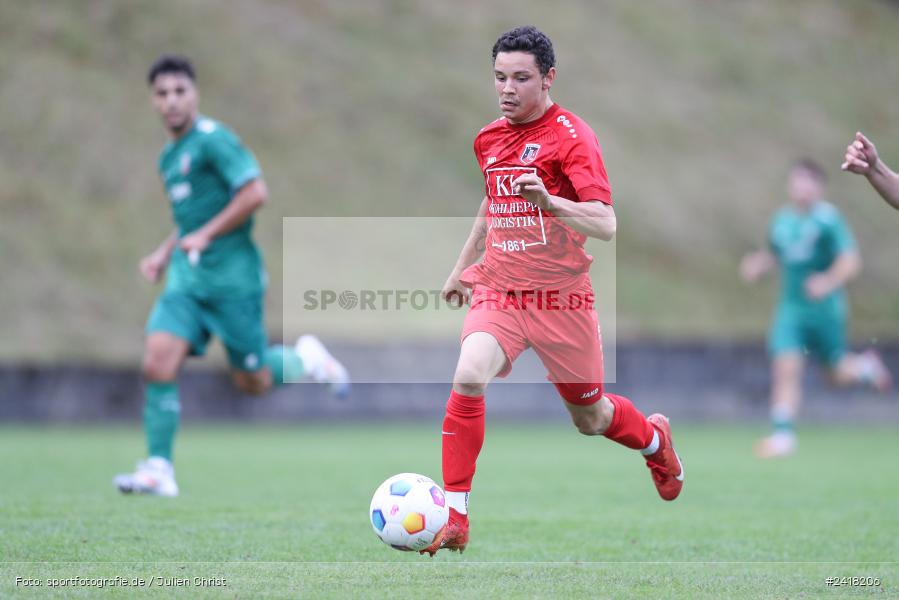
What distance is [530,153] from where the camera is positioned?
522 centimetres

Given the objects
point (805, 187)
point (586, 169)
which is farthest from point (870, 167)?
point (805, 187)

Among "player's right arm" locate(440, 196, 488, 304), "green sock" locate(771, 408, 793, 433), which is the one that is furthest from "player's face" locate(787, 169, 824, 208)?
"player's right arm" locate(440, 196, 488, 304)

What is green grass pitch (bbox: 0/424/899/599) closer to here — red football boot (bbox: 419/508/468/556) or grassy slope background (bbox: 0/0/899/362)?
red football boot (bbox: 419/508/468/556)

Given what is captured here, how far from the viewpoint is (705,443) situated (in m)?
12.3

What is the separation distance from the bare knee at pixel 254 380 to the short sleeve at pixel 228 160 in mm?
1308

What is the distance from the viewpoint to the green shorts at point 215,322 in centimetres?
740

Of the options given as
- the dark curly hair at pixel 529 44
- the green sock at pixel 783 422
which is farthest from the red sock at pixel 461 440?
the green sock at pixel 783 422

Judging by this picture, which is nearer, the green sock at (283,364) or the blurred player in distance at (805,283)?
the green sock at (283,364)

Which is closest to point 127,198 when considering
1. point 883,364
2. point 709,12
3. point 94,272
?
point 94,272

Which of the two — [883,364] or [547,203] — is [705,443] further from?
[547,203]

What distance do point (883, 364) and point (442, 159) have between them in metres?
7.72

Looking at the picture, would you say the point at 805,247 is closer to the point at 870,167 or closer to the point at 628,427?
the point at 628,427

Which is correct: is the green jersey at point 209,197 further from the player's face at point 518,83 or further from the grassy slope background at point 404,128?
the grassy slope background at point 404,128

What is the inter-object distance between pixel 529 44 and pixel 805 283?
7.24m
